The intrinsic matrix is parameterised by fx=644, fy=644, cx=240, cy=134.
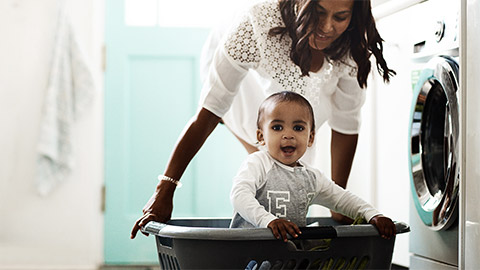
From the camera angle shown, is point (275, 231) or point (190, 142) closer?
point (275, 231)

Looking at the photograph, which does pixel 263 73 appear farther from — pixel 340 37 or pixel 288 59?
pixel 340 37

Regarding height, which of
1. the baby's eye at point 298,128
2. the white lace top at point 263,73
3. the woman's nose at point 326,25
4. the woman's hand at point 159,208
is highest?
the woman's nose at point 326,25

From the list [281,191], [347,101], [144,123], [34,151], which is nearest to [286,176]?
[281,191]

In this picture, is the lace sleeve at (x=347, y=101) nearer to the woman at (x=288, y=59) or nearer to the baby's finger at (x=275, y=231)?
the woman at (x=288, y=59)

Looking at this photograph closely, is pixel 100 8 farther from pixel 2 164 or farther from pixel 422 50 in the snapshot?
pixel 422 50

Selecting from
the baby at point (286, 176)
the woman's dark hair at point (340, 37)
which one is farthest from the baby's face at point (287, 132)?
the woman's dark hair at point (340, 37)

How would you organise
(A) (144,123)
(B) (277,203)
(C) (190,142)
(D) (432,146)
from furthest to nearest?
(A) (144,123), (D) (432,146), (C) (190,142), (B) (277,203)

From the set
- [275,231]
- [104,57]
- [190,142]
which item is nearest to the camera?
[275,231]

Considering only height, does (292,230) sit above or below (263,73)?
below

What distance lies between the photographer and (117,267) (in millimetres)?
2494

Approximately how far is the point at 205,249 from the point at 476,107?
56 centimetres

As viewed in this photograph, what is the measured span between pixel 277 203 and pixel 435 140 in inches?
20.1

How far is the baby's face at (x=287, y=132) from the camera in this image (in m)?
1.26

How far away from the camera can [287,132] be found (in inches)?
49.6
